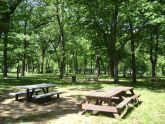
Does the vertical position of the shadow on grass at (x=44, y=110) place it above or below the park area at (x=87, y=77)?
below

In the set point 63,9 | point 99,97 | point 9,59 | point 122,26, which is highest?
point 63,9

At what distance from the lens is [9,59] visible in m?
38.5

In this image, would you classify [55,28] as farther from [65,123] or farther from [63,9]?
[65,123]

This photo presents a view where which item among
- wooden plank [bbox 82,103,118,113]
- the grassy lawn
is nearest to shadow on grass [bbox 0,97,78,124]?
the grassy lawn

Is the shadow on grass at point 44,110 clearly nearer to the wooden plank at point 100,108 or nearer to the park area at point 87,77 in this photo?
the park area at point 87,77

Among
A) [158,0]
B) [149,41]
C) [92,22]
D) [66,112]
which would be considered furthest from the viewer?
[149,41]

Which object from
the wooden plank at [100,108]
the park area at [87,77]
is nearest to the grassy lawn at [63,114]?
the park area at [87,77]

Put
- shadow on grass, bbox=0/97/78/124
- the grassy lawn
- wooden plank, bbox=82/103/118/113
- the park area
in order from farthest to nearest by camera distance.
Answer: the park area → wooden plank, bbox=82/103/118/113 → shadow on grass, bbox=0/97/78/124 → the grassy lawn

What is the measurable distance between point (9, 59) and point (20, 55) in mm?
1638

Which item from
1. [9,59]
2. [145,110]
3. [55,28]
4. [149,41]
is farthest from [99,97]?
[55,28]

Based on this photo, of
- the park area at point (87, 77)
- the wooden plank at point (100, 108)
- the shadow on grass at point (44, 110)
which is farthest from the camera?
the park area at point (87, 77)

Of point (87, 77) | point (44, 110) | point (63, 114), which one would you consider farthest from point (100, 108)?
point (87, 77)

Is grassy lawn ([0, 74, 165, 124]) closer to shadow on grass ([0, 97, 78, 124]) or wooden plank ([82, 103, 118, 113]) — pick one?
shadow on grass ([0, 97, 78, 124])

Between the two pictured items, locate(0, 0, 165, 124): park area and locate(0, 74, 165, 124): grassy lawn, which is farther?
locate(0, 0, 165, 124): park area
